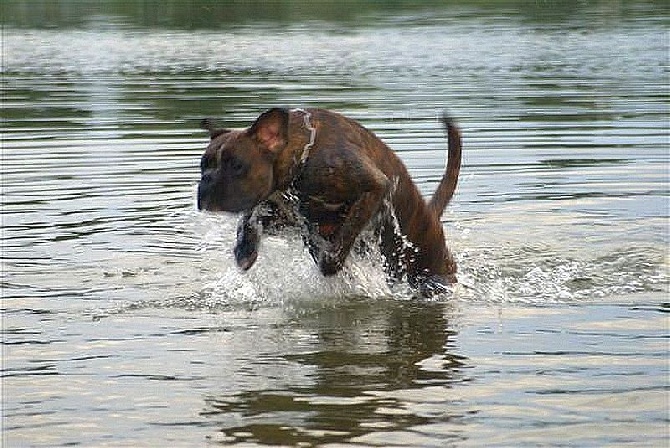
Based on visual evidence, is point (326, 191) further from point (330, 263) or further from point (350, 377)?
point (350, 377)

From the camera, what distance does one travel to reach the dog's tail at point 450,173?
838cm

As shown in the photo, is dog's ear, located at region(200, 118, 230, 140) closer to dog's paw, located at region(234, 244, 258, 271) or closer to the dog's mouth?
the dog's mouth

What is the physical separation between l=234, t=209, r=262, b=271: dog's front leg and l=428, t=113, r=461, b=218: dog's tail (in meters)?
1.12

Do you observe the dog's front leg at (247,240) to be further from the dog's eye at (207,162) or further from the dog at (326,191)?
the dog's eye at (207,162)

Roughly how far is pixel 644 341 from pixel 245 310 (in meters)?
2.37

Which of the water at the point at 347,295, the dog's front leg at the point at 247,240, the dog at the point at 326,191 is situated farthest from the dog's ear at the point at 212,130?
the dog's front leg at the point at 247,240

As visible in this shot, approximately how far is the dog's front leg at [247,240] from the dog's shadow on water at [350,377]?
404 millimetres

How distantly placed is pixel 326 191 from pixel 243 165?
67 cm

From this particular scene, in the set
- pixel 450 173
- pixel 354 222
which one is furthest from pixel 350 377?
pixel 450 173

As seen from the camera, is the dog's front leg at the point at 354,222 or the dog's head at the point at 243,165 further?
the dog's front leg at the point at 354,222

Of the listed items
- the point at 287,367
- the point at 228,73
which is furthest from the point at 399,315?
the point at 228,73

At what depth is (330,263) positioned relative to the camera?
7.77m

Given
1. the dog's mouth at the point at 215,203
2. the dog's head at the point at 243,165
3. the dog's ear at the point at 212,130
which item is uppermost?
the dog's ear at the point at 212,130

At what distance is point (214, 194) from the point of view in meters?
6.98
